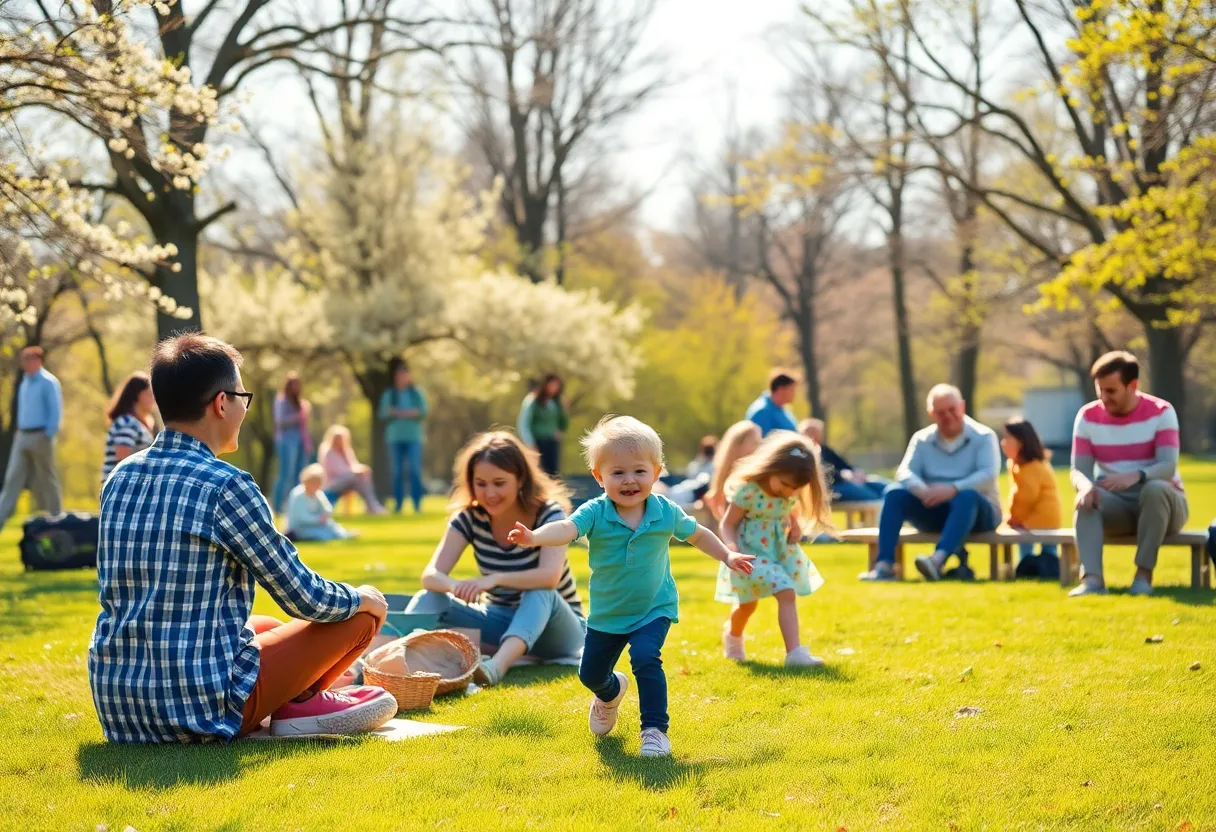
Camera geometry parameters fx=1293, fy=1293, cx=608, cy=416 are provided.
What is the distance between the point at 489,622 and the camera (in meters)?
7.18

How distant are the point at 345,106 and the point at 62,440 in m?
21.5

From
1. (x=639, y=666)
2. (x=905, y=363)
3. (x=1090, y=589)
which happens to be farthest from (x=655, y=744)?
(x=905, y=363)

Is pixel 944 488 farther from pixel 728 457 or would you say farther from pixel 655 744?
pixel 655 744

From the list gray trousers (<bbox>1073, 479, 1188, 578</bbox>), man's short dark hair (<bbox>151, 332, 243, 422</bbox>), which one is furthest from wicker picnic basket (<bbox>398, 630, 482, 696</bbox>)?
gray trousers (<bbox>1073, 479, 1188, 578</bbox>)

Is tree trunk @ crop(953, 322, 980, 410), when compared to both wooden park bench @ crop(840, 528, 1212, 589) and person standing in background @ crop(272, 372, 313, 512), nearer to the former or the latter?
person standing in background @ crop(272, 372, 313, 512)

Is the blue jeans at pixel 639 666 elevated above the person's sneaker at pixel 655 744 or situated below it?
Answer: above

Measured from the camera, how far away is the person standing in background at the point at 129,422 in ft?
36.4

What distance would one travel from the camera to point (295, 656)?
523 centimetres

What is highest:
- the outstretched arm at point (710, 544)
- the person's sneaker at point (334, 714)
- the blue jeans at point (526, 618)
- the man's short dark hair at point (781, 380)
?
the man's short dark hair at point (781, 380)

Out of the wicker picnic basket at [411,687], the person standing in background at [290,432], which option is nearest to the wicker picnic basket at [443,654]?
the wicker picnic basket at [411,687]

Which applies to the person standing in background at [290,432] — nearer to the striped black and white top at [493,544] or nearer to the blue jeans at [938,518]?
the blue jeans at [938,518]

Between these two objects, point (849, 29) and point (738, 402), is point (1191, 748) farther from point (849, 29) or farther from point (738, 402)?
point (738, 402)

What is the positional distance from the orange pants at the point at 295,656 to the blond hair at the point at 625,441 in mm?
1173

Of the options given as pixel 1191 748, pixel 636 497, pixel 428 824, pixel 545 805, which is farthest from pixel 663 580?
pixel 1191 748
